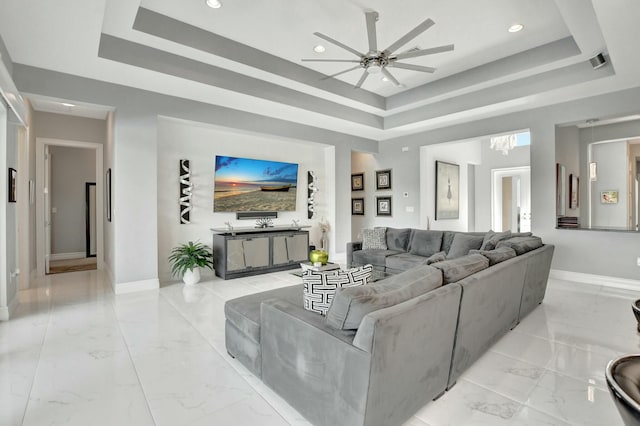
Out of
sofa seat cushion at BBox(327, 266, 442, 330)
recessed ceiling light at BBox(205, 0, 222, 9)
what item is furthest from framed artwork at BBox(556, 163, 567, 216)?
recessed ceiling light at BBox(205, 0, 222, 9)

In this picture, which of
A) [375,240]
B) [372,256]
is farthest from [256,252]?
[375,240]

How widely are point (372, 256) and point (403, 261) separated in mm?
540

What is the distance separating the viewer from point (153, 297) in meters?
4.19

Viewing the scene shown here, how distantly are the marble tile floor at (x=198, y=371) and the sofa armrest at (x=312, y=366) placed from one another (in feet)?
0.61

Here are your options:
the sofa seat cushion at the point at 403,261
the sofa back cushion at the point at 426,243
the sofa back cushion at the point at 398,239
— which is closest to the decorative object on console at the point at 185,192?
the sofa seat cushion at the point at 403,261

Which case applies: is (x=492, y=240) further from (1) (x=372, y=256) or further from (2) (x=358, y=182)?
(2) (x=358, y=182)

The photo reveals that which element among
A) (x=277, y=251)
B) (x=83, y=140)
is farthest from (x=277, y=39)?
(x=83, y=140)

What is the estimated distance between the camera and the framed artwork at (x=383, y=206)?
7.59 meters

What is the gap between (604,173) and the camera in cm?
620

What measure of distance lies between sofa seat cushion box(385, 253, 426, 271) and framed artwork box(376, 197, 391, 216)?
270cm

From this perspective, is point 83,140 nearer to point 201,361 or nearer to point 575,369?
point 201,361

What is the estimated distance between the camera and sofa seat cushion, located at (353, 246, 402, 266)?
16.4 ft

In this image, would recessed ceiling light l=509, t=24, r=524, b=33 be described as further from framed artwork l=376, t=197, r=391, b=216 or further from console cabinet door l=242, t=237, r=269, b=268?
console cabinet door l=242, t=237, r=269, b=268

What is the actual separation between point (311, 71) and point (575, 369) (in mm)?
4652
